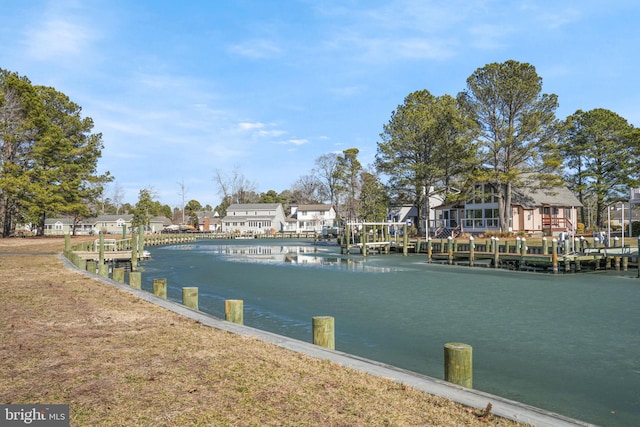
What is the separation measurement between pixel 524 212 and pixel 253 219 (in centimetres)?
6876

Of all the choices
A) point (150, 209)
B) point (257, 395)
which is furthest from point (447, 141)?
point (150, 209)

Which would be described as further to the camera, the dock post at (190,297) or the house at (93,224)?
the house at (93,224)

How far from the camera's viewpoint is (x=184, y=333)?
8.84 m

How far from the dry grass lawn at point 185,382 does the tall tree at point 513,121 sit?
41627mm

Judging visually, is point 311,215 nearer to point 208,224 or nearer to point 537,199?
point 208,224

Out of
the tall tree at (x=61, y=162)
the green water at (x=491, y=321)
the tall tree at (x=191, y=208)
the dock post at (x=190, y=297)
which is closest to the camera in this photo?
the green water at (x=491, y=321)

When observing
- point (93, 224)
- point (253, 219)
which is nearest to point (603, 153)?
point (253, 219)

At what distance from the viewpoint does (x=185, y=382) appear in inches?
239

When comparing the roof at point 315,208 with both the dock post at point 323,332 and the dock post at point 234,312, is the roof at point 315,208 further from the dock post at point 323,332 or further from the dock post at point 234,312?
the dock post at point 323,332

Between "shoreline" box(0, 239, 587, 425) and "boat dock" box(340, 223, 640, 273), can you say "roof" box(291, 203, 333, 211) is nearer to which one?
"boat dock" box(340, 223, 640, 273)

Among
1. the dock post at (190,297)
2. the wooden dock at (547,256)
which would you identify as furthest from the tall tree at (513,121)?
the dock post at (190,297)

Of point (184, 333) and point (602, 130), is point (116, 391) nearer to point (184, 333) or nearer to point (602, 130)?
point (184, 333)

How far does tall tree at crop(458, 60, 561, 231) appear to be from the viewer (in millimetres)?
43719

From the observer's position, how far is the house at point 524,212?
5078cm
